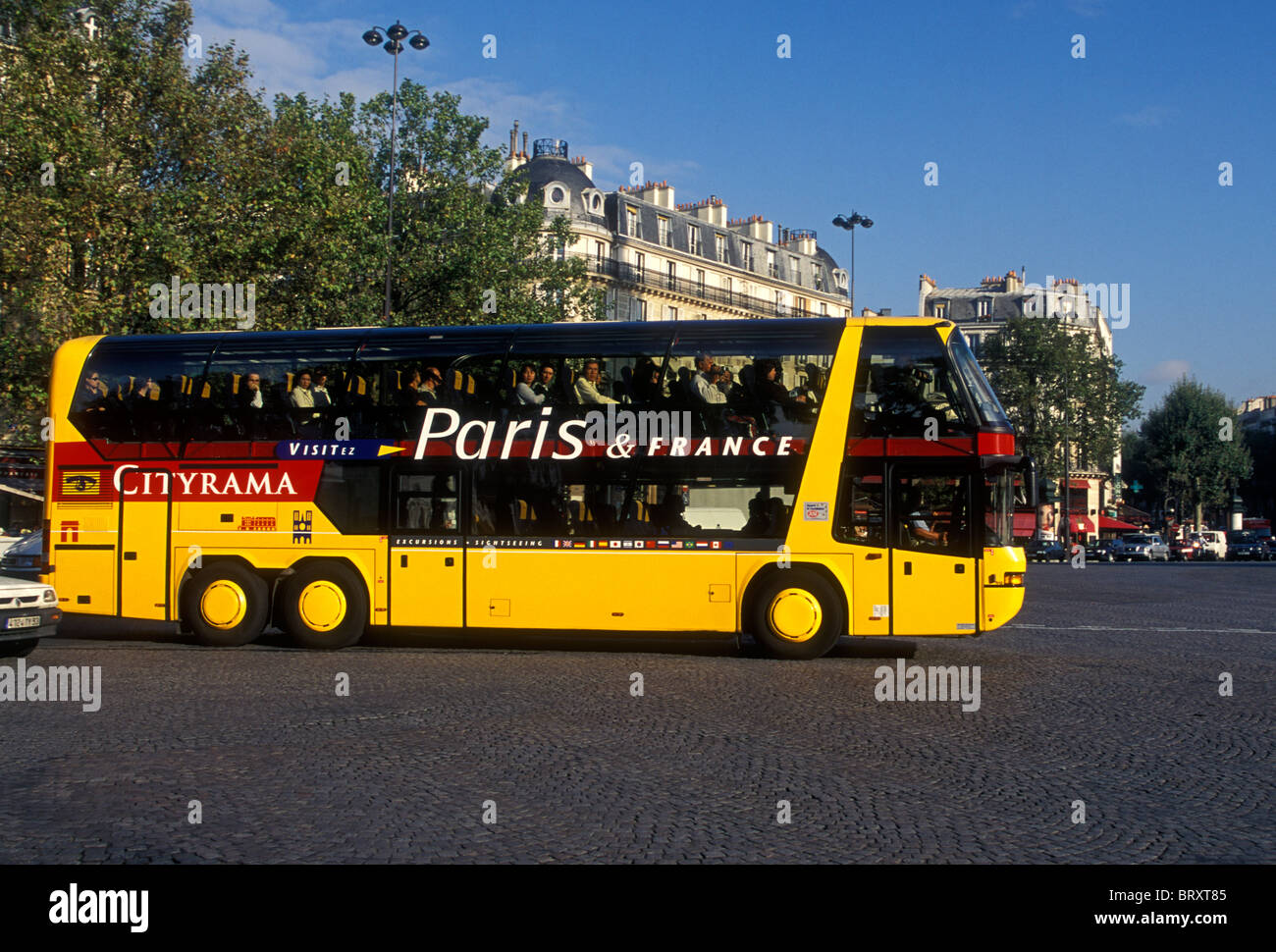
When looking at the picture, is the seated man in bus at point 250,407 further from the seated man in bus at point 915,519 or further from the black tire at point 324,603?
the seated man in bus at point 915,519

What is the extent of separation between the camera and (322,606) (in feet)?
46.6

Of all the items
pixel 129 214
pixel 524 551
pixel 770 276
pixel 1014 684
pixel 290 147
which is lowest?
pixel 1014 684

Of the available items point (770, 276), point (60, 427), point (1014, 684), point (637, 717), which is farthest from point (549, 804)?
point (770, 276)

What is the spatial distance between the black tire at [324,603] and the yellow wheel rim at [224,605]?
511 mm

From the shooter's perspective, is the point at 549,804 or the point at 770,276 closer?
the point at 549,804

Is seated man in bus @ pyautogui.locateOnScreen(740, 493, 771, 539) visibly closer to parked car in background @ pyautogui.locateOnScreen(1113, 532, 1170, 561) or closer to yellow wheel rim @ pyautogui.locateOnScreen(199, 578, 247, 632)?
yellow wheel rim @ pyautogui.locateOnScreen(199, 578, 247, 632)

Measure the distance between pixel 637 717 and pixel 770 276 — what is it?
72719 mm
